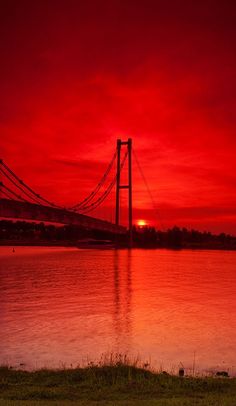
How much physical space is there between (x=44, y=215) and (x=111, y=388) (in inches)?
2135

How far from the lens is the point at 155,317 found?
713 inches

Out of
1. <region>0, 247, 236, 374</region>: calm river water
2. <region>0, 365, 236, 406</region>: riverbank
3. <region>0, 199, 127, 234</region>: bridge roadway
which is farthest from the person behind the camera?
<region>0, 199, 127, 234</region>: bridge roadway

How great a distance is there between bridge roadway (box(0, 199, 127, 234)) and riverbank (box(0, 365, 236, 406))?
44169 millimetres

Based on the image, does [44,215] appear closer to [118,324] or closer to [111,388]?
[118,324]

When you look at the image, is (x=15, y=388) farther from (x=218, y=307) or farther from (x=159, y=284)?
(x=159, y=284)

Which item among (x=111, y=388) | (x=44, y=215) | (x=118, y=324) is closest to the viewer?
(x=111, y=388)

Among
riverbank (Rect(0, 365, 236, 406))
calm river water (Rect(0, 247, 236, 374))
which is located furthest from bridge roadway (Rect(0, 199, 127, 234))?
riverbank (Rect(0, 365, 236, 406))

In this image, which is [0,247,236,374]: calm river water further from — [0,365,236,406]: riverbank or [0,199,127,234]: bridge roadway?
[0,199,127,234]: bridge roadway

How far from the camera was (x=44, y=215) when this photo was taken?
61688mm

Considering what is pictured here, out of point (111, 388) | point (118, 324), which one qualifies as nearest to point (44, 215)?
point (118, 324)

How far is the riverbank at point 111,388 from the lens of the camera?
7.27 metres

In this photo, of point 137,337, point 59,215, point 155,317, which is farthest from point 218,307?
point 59,215

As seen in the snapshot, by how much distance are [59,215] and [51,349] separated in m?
53.9

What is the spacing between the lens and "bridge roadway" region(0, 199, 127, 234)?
53.5m
